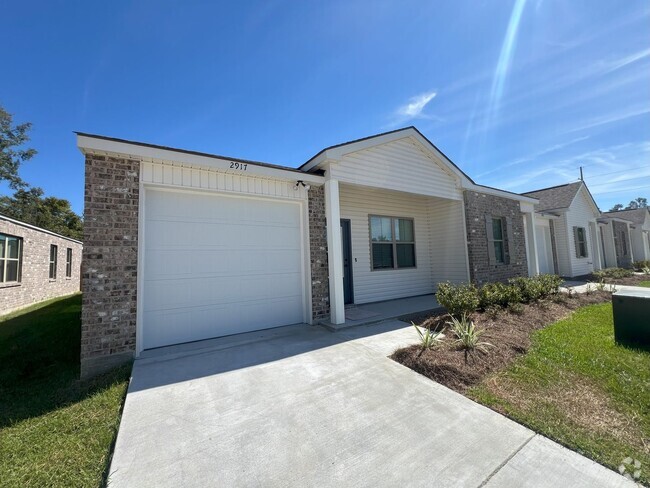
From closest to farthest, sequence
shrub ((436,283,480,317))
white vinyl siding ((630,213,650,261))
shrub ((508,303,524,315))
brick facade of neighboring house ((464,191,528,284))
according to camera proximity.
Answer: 1. shrub ((436,283,480,317))
2. shrub ((508,303,524,315))
3. brick facade of neighboring house ((464,191,528,284))
4. white vinyl siding ((630,213,650,261))

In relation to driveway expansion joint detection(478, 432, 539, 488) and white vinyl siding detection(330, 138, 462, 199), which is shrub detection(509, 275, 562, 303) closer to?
white vinyl siding detection(330, 138, 462, 199)

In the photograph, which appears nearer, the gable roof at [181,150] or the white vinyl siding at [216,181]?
the gable roof at [181,150]

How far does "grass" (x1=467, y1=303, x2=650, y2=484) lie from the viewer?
2.35 meters

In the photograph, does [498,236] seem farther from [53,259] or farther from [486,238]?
[53,259]

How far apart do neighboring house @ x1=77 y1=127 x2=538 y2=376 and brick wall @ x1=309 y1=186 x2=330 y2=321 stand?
2 cm

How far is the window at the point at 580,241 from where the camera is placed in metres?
14.9

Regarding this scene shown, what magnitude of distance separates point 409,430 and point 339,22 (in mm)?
7849

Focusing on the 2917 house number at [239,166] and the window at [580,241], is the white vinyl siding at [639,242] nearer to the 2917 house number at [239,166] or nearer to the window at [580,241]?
the window at [580,241]

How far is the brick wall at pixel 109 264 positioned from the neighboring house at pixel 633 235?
2714 centimetres

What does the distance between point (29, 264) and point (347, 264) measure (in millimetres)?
13098

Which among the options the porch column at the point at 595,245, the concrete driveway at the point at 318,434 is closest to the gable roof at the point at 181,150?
the concrete driveway at the point at 318,434

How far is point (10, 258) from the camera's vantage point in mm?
10320

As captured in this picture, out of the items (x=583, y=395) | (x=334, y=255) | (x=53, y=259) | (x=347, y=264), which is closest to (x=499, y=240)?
(x=347, y=264)

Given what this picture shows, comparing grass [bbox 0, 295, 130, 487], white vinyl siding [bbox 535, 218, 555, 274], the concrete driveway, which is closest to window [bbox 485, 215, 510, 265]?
white vinyl siding [bbox 535, 218, 555, 274]
